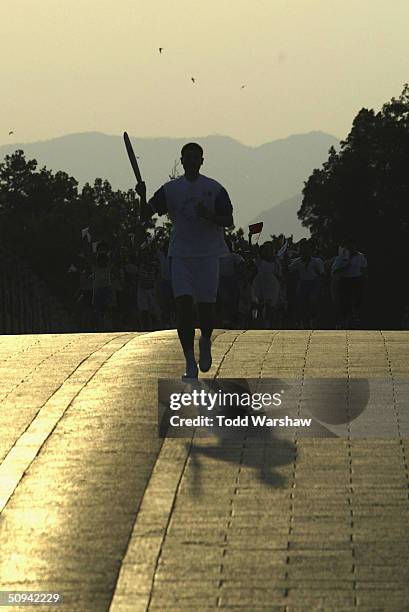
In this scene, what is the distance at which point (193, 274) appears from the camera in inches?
511

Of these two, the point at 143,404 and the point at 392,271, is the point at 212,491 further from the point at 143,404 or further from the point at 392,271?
the point at 392,271

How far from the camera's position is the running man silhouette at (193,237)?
12648 millimetres

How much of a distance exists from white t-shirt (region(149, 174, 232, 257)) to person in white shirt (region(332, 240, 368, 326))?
33.5 feet

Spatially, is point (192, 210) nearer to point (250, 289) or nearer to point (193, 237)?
point (193, 237)

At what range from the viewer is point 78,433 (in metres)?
11.3

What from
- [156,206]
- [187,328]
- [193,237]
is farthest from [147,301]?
[156,206]

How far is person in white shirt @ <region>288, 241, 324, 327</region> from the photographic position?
24234 mm

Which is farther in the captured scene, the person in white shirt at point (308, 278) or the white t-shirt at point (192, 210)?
the person in white shirt at point (308, 278)

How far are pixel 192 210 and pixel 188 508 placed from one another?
3443mm

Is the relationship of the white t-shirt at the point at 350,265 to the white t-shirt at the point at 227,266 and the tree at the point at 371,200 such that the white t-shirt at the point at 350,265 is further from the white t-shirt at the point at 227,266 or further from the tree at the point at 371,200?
the tree at the point at 371,200

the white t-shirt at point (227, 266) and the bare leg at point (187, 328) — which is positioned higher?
the bare leg at point (187, 328)

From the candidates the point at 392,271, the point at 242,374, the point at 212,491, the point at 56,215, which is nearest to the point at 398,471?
the point at 212,491

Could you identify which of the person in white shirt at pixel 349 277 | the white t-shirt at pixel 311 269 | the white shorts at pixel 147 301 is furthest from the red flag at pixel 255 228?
the person in white shirt at pixel 349 277

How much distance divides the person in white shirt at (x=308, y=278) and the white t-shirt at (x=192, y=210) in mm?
11288
